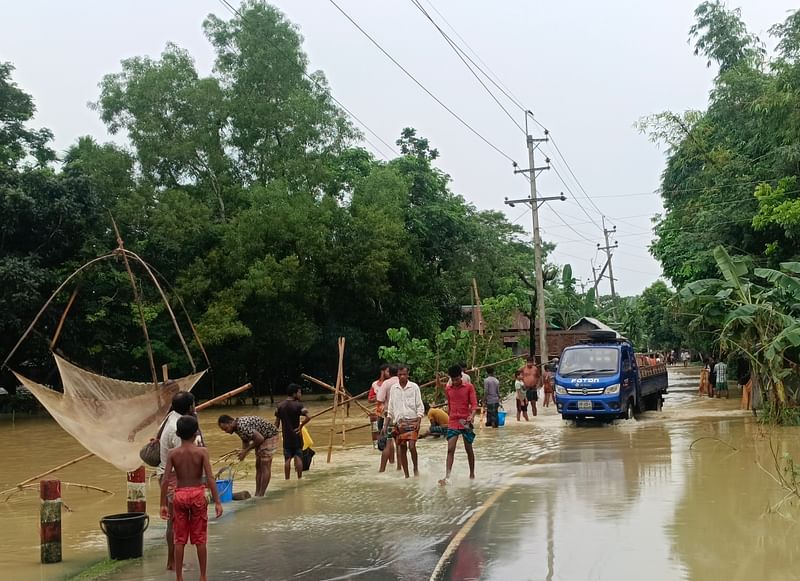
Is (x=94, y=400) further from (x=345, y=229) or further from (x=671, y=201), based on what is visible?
(x=671, y=201)

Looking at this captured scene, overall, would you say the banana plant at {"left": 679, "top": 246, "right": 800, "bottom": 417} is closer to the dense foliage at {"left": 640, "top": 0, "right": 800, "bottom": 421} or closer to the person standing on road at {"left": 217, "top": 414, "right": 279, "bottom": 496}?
the dense foliage at {"left": 640, "top": 0, "right": 800, "bottom": 421}

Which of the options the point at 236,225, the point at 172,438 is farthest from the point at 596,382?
the point at 236,225

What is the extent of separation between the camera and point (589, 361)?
21.5 m

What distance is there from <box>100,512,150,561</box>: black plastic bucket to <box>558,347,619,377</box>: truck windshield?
14.6m

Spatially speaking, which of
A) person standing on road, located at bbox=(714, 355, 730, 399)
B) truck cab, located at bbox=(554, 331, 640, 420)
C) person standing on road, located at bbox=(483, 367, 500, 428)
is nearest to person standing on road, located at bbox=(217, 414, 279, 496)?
person standing on road, located at bbox=(483, 367, 500, 428)

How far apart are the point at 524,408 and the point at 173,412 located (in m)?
16.2

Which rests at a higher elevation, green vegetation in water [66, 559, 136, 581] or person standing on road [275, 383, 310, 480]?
person standing on road [275, 383, 310, 480]

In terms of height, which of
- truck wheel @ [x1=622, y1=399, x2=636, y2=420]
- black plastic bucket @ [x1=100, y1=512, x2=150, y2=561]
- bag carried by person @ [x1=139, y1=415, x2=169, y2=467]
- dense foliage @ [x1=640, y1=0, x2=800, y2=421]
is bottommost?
black plastic bucket @ [x1=100, y1=512, x2=150, y2=561]

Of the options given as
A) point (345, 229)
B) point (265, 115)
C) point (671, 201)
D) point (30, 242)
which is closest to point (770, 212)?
point (671, 201)

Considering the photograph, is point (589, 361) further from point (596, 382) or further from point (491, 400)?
point (491, 400)

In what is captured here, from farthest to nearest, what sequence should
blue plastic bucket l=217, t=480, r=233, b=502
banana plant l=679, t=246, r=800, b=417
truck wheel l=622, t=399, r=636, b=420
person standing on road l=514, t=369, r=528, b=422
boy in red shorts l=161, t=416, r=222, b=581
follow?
person standing on road l=514, t=369, r=528, b=422, truck wheel l=622, t=399, r=636, b=420, banana plant l=679, t=246, r=800, b=417, blue plastic bucket l=217, t=480, r=233, b=502, boy in red shorts l=161, t=416, r=222, b=581

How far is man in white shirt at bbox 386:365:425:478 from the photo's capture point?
12.3 meters

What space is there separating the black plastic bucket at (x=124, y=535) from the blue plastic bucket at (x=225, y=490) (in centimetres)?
268

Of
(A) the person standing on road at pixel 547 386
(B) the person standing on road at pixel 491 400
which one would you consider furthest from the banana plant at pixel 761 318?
(A) the person standing on road at pixel 547 386
